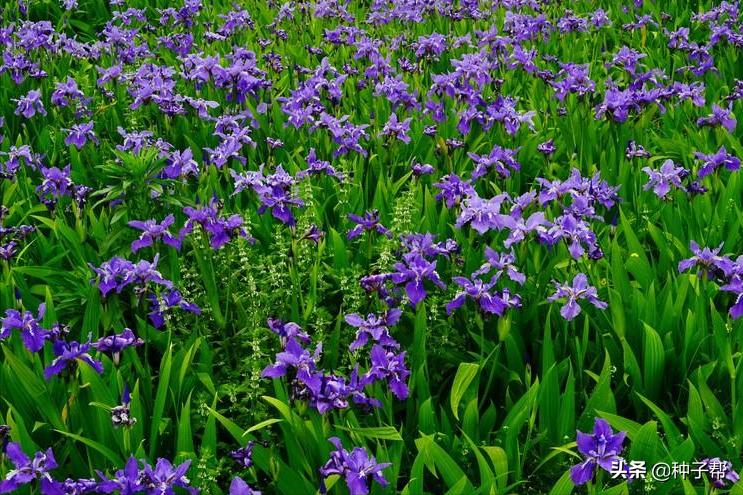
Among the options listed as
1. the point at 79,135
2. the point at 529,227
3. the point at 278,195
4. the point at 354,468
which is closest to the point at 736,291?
the point at 529,227

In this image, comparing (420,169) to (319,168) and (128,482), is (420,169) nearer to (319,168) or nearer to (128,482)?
(319,168)

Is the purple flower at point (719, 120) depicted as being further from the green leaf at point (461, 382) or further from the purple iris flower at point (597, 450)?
the purple iris flower at point (597, 450)

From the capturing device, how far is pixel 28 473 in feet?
5.53

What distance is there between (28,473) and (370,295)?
1.07 meters

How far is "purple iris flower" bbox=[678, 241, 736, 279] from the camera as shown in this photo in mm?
2264

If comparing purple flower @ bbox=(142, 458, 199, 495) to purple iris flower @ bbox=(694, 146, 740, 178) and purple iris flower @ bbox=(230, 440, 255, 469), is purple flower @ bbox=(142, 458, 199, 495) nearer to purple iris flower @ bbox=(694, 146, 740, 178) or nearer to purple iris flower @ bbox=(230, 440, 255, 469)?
purple iris flower @ bbox=(230, 440, 255, 469)

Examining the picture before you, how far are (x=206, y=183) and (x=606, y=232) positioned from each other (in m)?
1.61

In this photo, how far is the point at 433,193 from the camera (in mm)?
3326

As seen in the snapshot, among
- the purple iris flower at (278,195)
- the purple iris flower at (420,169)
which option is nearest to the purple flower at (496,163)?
the purple iris flower at (420,169)

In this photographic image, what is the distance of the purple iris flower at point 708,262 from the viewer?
2264 mm

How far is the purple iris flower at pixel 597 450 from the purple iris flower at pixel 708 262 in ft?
2.51

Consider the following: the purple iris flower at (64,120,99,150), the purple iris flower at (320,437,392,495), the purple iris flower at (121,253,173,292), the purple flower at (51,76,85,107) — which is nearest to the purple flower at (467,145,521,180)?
the purple iris flower at (121,253,173,292)

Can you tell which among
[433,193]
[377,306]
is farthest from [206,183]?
[377,306]

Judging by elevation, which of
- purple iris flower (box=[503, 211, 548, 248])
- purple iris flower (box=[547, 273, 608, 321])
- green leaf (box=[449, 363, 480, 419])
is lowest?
green leaf (box=[449, 363, 480, 419])
